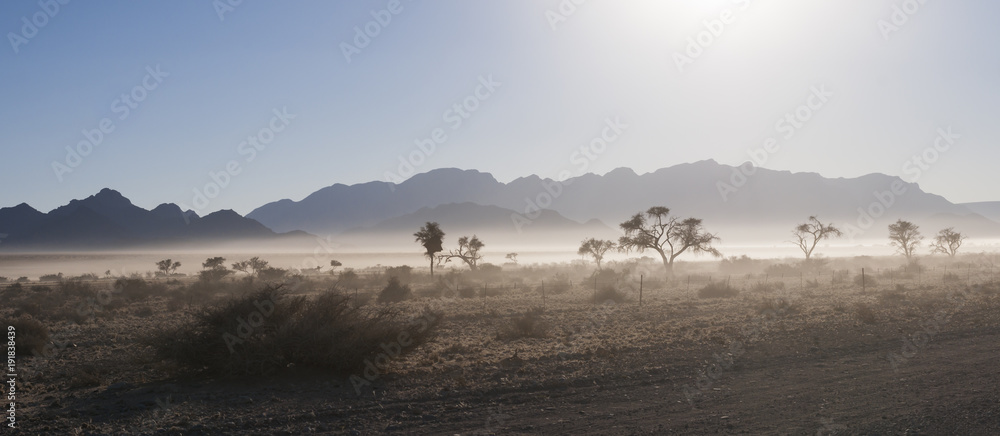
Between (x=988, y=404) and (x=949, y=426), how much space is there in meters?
1.72

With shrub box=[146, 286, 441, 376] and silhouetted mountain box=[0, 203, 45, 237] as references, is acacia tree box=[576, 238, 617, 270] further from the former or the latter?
silhouetted mountain box=[0, 203, 45, 237]

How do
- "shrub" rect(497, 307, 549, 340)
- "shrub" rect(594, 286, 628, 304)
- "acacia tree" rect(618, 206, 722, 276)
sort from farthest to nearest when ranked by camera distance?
"acacia tree" rect(618, 206, 722, 276) < "shrub" rect(594, 286, 628, 304) < "shrub" rect(497, 307, 549, 340)

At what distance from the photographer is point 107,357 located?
15961 mm

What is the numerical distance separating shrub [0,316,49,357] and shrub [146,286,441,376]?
678 cm

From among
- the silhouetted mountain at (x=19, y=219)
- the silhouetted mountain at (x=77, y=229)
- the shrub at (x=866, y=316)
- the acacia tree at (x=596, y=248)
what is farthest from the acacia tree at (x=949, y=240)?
the silhouetted mountain at (x=19, y=219)

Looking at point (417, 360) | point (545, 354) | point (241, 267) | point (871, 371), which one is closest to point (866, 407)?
point (871, 371)

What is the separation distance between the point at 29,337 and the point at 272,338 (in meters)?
9.41

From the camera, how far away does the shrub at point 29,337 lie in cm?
1661

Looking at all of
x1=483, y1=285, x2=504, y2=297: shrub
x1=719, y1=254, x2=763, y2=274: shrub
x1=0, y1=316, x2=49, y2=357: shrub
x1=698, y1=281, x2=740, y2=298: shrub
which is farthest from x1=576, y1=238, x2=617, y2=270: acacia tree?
x1=0, y1=316, x2=49, y2=357: shrub

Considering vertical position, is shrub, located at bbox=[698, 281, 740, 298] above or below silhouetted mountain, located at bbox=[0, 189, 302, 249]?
below

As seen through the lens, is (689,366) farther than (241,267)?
No

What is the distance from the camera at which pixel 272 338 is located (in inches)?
492

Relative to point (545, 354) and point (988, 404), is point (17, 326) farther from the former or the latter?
point (988, 404)

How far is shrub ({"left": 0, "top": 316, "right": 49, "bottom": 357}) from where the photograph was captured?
16.6 m
